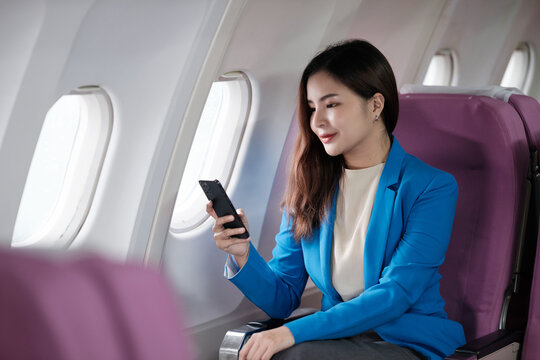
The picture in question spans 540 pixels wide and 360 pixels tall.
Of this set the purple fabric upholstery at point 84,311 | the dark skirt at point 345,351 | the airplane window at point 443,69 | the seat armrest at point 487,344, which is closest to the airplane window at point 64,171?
the dark skirt at point 345,351

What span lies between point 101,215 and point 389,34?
1.94m

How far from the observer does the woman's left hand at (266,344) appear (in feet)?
6.84

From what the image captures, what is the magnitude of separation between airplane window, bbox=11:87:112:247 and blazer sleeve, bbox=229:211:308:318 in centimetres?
66

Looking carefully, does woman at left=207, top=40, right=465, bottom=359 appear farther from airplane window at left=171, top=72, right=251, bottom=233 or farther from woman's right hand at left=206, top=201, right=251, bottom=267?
airplane window at left=171, top=72, right=251, bottom=233

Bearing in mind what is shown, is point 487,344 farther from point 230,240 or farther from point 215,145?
point 215,145

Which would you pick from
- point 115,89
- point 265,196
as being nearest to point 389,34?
point 265,196

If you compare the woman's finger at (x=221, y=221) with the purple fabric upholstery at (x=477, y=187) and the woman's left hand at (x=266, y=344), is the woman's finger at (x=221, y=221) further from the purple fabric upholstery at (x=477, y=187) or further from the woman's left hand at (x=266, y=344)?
the purple fabric upholstery at (x=477, y=187)

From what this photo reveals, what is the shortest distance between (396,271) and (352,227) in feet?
0.82

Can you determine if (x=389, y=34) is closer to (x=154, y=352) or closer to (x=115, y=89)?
(x=115, y=89)

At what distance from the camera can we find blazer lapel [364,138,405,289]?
88.7 inches

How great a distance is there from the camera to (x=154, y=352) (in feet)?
2.02

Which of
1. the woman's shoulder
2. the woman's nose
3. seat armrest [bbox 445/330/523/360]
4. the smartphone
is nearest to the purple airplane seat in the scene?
seat armrest [bbox 445/330/523/360]

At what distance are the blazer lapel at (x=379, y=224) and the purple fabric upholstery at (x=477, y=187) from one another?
0.38 m

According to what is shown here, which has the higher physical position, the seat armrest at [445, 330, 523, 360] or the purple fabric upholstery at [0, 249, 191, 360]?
the purple fabric upholstery at [0, 249, 191, 360]
